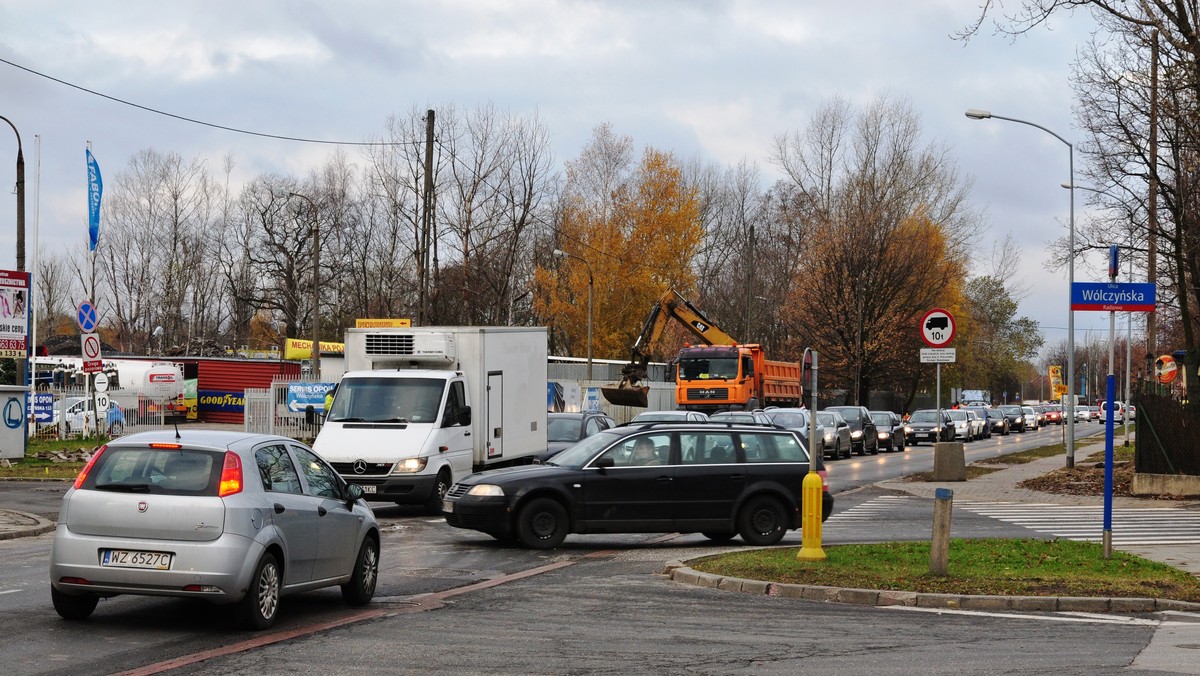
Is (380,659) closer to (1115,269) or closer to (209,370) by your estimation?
(1115,269)

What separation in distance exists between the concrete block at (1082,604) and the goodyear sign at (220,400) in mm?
53104

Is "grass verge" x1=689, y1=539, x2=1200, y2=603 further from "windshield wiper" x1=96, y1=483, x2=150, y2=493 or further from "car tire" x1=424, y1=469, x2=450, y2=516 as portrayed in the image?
"car tire" x1=424, y1=469, x2=450, y2=516

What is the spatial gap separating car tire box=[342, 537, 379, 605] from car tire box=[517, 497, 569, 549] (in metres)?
4.73

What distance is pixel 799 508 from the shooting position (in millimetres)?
17531

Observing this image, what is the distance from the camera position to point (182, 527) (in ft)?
31.2

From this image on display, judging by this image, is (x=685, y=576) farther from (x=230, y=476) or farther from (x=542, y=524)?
(x=230, y=476)

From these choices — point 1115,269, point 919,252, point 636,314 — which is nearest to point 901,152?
point 919,252

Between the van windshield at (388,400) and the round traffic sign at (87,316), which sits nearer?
the van windshield at (388,400)

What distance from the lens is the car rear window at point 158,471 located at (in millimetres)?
9703

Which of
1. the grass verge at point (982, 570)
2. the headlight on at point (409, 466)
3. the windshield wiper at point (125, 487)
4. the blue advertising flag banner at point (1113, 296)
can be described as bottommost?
the grass verge at point (982, 570)

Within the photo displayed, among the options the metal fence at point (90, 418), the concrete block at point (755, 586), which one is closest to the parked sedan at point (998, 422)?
the metal fence at point (90, 418)

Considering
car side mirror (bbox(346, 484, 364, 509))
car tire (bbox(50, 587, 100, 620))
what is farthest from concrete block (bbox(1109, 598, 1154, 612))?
car tire (bbox(50, 587, 100, 620))

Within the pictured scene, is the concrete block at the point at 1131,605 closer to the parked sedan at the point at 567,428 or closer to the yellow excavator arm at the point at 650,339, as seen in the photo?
the parked sedan at the point at 567,428

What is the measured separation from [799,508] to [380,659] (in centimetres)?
963
